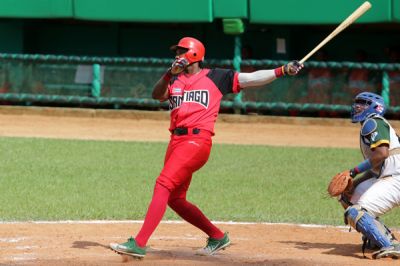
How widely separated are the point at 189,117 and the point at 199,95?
0.20 metres

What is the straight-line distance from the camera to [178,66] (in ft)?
25.4

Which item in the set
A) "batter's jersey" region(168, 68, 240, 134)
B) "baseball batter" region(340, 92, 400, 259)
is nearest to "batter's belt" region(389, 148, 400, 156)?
"baseball batter" region(340, 92, 400, 259)

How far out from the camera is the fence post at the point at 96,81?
69.7ft

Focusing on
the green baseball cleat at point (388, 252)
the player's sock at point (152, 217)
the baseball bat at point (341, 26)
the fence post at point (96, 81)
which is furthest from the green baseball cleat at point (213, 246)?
the fence post at point (96, 81)

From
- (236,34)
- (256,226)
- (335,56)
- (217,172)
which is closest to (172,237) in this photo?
(256,226)

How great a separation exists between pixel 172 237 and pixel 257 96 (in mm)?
11643

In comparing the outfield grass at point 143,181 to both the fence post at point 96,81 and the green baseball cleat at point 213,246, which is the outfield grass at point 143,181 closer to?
the green baseball cleat at point 213,246

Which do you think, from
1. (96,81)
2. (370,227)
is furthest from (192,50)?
(96,81)

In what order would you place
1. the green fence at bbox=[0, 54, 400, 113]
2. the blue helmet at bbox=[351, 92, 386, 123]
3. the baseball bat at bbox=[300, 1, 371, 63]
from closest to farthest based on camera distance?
the baseball bat at bbox=[300, 1, 371, 63] < the blue helmet at bbox=[351, 92, 386, 123] < the green fence at bbox=[0, 54, 400, 113]

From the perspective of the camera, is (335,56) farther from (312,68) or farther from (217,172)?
(217,172)

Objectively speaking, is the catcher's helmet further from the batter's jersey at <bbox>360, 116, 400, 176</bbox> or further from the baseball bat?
the batter's jersey at <bbox>360, 116, 400, 176</bbox>

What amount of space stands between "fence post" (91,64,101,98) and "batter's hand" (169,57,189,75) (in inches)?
533

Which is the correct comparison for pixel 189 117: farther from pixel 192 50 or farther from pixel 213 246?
pixel 213 246

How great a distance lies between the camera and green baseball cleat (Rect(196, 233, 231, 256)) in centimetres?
819
